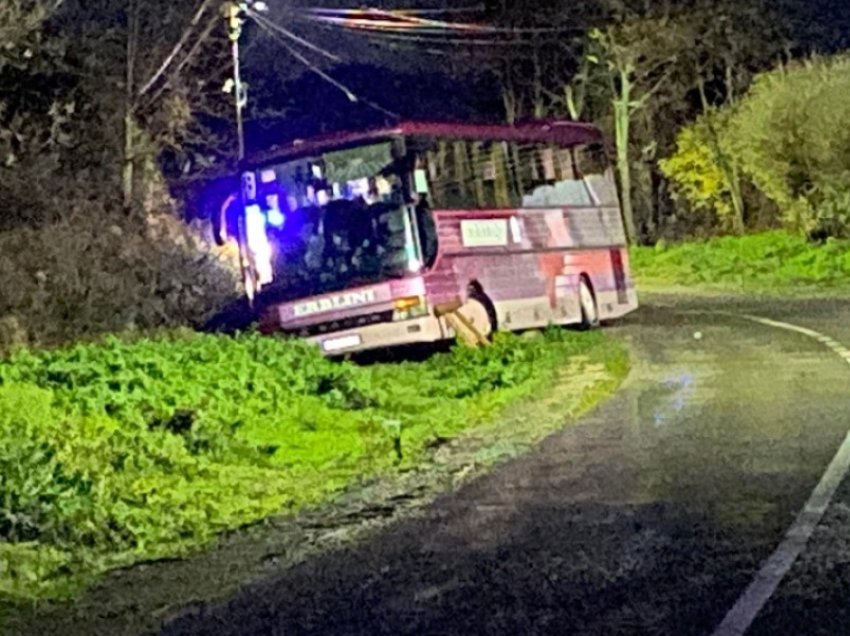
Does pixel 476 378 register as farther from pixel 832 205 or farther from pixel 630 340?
pixel 832 205

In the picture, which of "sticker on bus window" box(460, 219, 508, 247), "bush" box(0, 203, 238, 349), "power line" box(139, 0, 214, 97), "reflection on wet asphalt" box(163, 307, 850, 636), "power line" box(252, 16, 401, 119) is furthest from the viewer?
"power line" box(252, 16, 401, 119)

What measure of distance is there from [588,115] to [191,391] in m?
43.3

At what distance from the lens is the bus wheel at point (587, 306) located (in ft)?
91.7

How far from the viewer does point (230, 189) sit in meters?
24.2

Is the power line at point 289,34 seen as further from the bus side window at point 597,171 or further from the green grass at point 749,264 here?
the green grass at point 749,264

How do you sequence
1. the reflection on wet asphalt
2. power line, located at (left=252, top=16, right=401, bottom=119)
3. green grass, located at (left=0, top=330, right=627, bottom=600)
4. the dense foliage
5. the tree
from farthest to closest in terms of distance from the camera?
the tree → power line, located at (left=252, top=16, right=401, bottom=119) → the dense foliage → green grass, located at (left=0, top=330, right=627, bottom=600) → the reflection on wet asphalt

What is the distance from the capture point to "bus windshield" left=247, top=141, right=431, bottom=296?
22484mm

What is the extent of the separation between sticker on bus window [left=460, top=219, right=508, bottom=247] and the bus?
0.07ft

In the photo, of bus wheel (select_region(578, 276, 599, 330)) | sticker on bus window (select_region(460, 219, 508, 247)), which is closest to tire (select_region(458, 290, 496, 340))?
sticker on bus window (select_region(460, 219, 508, 247))

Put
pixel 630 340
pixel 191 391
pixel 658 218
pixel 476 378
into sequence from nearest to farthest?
pixel 191 391 → pixel 476 378 → pixel 630 340 → pixel 658 218

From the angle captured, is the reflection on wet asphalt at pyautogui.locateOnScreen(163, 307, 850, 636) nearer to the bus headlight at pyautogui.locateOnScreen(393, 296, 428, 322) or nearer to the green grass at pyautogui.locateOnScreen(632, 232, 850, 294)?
the bus headlight at pyautogui.locateOnScreen(393, 296, 428, 322)

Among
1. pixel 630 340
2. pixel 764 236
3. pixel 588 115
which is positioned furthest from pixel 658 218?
pixel 630 340

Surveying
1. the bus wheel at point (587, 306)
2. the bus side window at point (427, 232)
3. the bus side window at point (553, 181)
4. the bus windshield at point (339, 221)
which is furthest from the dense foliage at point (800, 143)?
the bus windshield at point (339, 221)

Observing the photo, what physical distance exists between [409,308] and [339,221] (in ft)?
5.50
